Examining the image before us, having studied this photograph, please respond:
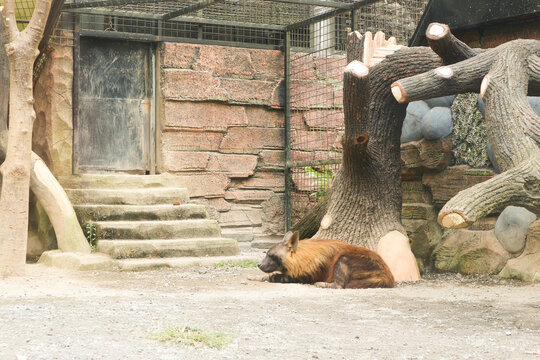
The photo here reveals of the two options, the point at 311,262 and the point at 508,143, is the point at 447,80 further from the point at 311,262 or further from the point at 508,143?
the point at 311,262

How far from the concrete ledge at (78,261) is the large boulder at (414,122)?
3573mm

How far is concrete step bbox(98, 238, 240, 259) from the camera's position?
27.3 ft

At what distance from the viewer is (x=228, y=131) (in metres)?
10.6

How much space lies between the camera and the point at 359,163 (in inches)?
303

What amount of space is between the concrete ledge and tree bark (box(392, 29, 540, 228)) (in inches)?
138

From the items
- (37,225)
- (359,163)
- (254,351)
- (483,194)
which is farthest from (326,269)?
(37,225)

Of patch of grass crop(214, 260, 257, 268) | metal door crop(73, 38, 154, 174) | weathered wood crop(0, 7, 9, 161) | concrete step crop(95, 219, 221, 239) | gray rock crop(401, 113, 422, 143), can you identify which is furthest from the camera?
Answer: metal door crop(73, 38, 154, 174)

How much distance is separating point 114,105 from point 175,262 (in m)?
2.76

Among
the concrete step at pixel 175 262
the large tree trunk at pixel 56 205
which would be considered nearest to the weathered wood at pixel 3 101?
the large tree trunk at pixel 56 205

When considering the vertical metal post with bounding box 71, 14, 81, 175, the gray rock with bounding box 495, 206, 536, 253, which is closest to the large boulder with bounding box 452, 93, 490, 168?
the gray rock with bounding box 495, 206, 536, 253

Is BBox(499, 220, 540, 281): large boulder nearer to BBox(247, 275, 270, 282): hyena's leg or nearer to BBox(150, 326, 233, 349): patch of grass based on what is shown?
BBox(247, 275, 270, 282): hyena's leg

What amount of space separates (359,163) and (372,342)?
11.4ft

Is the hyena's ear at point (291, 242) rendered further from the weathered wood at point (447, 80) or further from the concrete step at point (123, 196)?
the concrete step at point (123, 196)

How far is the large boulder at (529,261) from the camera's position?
7.49 metres
